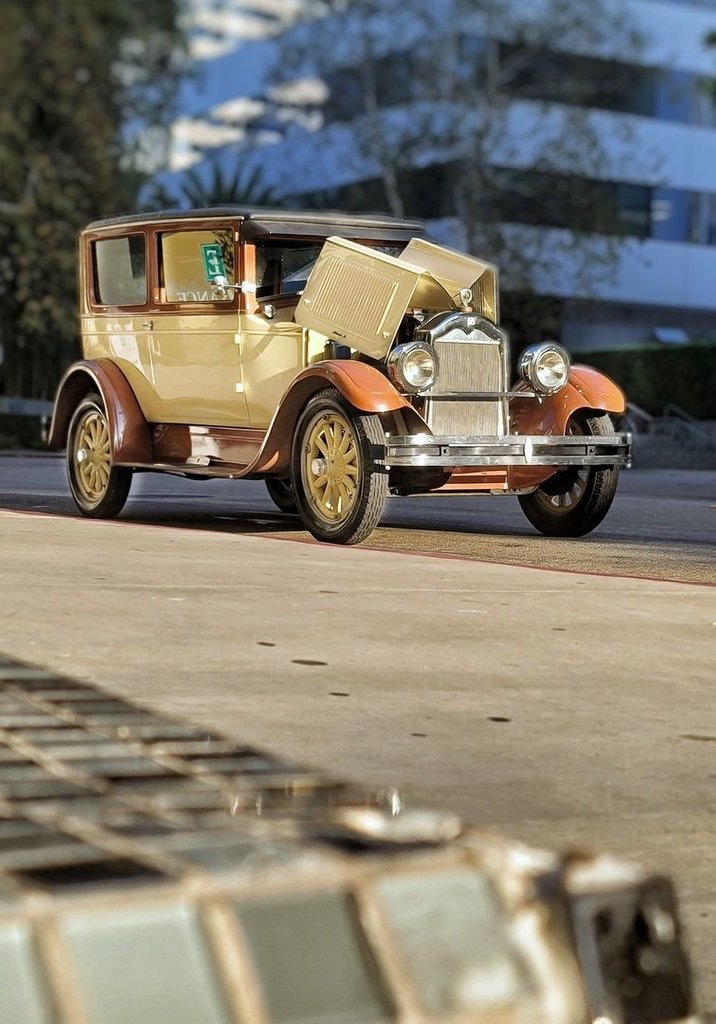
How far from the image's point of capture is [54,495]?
14602 mm

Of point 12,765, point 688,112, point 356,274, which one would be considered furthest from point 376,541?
point 688,112

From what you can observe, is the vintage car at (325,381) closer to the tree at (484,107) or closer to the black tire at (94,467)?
the black tire at (94,467)

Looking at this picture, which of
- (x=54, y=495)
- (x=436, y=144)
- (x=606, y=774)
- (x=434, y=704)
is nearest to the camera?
(x=606, y=774)

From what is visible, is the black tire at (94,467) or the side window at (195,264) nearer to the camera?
the side window at (195,264)

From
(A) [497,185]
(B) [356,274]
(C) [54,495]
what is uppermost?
(A) [497,185]

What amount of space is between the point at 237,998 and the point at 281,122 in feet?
158

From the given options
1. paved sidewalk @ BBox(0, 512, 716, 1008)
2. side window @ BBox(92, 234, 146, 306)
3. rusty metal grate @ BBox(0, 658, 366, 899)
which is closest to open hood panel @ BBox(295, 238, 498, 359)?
side window @ BBox(92, 234, 146, 306)

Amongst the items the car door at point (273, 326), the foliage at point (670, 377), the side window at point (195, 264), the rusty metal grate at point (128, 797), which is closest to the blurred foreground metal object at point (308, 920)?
the rusty metal grate at point (128, 797)

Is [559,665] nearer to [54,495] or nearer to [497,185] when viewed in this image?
[54,495]

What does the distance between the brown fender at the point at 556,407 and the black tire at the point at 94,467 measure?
2.44 m

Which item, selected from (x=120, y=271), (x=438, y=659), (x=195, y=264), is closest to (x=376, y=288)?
(x=195, y=264)

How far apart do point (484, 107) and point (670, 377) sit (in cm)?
852

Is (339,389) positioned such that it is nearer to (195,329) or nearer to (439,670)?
(195,329)

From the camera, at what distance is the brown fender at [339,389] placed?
968cm
